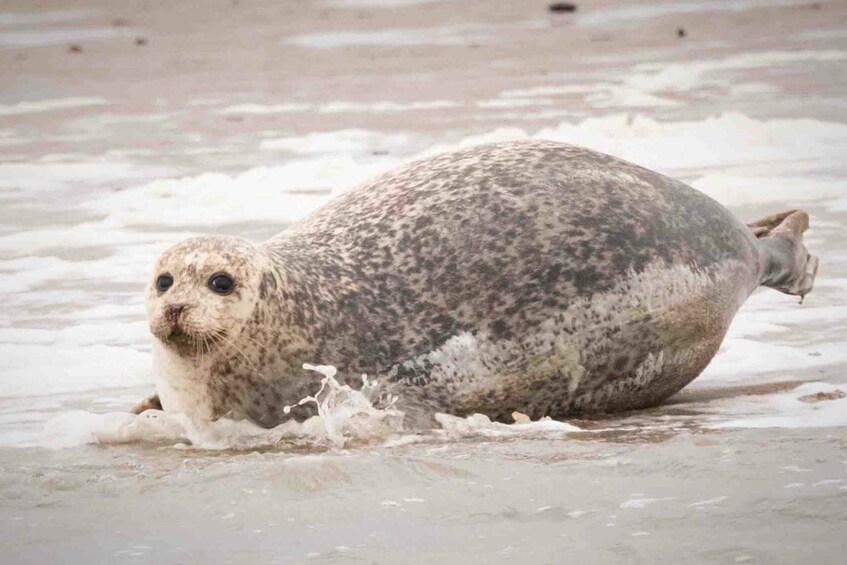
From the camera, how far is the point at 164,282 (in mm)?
5234

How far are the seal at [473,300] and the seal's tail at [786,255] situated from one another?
42 centimetres

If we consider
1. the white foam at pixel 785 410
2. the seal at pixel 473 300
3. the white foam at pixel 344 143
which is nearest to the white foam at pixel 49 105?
the white foam at pixel 344 143

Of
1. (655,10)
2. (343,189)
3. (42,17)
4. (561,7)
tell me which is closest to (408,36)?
(561,7)

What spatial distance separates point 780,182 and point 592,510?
5.13m

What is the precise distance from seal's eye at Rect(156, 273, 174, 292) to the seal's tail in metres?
2.13

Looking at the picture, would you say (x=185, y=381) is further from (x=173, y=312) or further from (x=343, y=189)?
(x=343, y=189)

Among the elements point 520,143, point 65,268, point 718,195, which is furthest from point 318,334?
point 718,195

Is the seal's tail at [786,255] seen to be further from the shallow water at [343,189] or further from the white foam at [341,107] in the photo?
the white foam at [341,107]

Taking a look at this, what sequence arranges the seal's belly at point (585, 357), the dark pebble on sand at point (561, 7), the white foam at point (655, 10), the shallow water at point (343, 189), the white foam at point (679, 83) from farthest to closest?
the dark pebble on sand at point (561, 7), the white foam at point (655, 10), the white foam at point (679, 83), the seal's belly at point (585, 357), the shallow water at point (343, 189)

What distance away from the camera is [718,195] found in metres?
8.91

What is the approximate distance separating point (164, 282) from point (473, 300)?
3.10ft

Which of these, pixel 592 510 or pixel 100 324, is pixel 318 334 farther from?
pixel 100 324

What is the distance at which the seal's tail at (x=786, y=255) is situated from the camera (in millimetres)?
6289

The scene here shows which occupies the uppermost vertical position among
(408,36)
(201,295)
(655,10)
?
(655,10)
